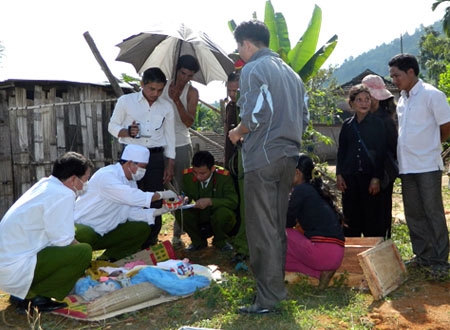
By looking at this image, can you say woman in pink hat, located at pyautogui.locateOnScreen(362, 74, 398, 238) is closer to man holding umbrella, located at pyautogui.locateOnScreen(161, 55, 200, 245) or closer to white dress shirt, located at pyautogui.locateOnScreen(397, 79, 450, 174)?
white dress shirt, located at pyautogui.locateOnScreen(397, 79, 450, 174)

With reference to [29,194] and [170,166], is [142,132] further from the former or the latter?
[29,194]

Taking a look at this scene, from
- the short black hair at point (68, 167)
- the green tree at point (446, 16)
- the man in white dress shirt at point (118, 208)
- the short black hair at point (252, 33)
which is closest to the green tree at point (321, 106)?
the man in white dress shirt at point (118, 208)

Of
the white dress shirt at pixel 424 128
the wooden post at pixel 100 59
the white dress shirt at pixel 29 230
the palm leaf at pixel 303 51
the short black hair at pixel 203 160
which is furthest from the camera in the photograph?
the palm leaf at pixel 303 51

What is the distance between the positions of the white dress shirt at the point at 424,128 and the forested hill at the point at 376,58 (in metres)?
119

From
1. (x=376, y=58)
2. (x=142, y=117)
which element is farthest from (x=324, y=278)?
(x=376, y=58)

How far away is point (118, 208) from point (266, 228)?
2.04m

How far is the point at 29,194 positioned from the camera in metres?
4.00

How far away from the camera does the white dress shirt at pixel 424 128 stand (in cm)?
450

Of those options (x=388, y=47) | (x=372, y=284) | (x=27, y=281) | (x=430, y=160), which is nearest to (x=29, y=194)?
(x=27, y=281)

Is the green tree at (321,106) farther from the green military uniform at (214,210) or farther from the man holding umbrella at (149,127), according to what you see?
the man holding umbrella at (149,127)

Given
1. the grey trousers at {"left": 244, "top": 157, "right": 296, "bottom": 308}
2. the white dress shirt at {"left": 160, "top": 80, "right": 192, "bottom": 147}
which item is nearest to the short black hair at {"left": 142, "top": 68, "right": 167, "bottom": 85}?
the white dress shirt at {"left": 160, "top": 80, "right": 192, "bottom": 147}

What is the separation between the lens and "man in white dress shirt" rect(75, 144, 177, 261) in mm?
A: 4934

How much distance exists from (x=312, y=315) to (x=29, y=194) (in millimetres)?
2287

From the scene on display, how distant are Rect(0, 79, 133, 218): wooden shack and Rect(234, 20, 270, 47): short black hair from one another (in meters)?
4.78
